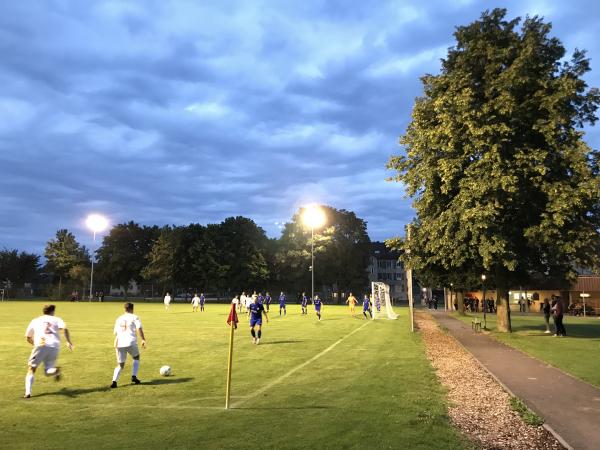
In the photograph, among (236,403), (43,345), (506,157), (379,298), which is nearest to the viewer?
(236,403)

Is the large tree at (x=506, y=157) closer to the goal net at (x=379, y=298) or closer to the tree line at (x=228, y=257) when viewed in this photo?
the goal net at (x=379, y=298)

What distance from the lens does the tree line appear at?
85812mm

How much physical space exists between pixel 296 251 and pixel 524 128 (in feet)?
215

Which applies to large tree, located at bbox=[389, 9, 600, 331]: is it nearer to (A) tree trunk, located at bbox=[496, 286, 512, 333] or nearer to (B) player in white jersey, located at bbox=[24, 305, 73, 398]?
(A) tree trunk, located at bbox=[496, 286, 512, 333]

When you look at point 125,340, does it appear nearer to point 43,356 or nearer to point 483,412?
point 43,356

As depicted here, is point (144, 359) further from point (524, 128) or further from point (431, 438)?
point (524, 128)

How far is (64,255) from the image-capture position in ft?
322

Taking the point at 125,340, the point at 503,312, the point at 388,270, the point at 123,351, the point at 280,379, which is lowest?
the point at 280,379

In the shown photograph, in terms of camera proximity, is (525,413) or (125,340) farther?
(125,340)

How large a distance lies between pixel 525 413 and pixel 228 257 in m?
80.5

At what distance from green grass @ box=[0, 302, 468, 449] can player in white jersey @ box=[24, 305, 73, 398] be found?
49 centimetres

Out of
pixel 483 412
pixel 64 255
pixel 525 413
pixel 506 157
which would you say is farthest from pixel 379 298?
pixel 64 255

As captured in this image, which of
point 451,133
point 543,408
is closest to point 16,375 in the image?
point 543,408

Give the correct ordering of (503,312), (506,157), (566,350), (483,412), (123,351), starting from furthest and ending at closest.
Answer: (503,312) < (506,157) < (566,350) < (123,351) < (483,412)
